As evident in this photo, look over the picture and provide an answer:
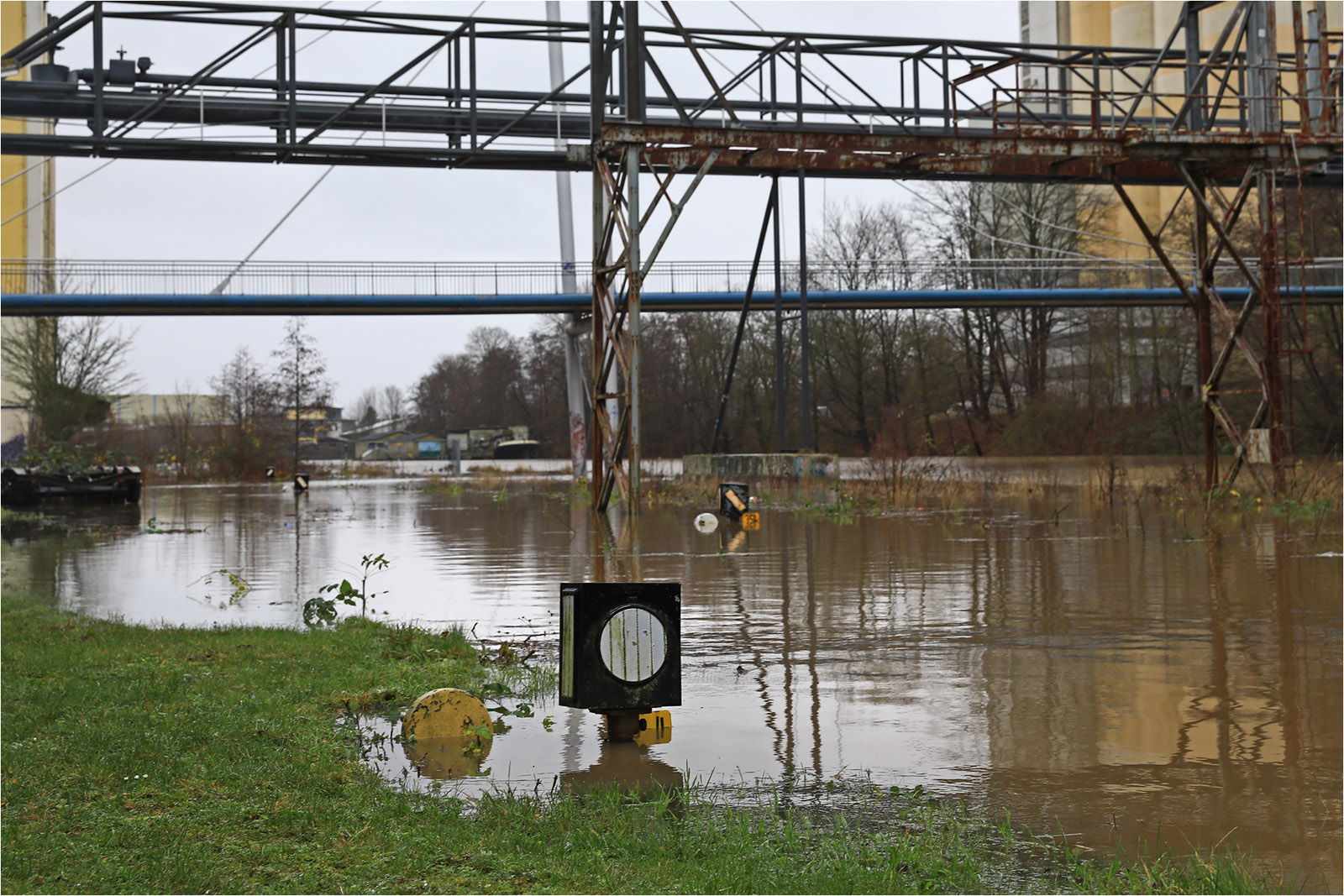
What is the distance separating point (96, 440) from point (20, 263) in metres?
7.99

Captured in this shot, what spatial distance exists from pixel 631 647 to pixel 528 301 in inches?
1265

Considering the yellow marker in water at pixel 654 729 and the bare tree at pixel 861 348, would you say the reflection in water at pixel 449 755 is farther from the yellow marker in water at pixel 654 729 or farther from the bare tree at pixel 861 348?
the bare tree at pixel 861 348

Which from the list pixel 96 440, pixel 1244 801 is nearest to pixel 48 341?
pixel 96 440

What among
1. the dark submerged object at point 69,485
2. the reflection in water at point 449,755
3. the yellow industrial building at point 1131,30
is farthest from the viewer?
the yellow industrial building at point 1131,30

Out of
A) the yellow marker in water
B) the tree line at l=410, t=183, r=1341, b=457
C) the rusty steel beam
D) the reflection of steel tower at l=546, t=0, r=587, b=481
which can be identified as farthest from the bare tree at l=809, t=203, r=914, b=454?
the yellow marker in water

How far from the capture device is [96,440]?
4703cm

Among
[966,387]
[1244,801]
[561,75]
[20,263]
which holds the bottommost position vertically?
[1244,801]

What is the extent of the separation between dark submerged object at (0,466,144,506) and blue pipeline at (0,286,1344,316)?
7.03 metres

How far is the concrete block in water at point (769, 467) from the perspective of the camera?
82.9 feet

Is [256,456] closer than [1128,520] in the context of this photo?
No

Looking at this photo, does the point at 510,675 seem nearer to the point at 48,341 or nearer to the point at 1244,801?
the point at 1244,801

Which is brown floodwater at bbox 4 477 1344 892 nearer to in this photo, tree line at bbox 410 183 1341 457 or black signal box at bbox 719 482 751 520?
black signal box at bbox 719 482 751 520

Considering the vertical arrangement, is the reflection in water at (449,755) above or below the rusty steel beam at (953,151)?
below

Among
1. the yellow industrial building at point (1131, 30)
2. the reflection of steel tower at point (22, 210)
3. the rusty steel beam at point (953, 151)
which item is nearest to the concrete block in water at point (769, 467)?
the rusty steel beam at point (953, 151)
